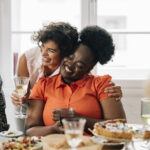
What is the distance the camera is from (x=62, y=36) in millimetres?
2074

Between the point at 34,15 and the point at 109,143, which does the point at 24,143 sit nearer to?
the point at 109,143

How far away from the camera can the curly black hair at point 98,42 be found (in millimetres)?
2059

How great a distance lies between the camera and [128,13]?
3377 mm

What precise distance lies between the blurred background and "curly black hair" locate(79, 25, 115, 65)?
1.15 m

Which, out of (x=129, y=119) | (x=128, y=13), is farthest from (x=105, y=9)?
(x=129, y=119)

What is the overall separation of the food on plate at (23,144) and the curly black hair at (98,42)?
714mm

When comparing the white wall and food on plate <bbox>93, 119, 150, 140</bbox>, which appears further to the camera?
the white wall

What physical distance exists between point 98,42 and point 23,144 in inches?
33.0

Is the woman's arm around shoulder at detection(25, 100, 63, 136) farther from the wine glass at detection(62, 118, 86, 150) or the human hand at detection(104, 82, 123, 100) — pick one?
the wine glass at detection(62, 118, 86, 150)

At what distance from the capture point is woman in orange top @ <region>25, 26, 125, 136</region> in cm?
194

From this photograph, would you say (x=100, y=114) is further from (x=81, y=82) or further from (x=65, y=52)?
(x=65, y=52)

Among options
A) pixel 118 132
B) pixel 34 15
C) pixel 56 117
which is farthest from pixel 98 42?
pixel 34 15

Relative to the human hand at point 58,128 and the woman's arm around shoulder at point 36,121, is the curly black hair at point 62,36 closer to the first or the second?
the woman's arm around shoulder at point 36,121

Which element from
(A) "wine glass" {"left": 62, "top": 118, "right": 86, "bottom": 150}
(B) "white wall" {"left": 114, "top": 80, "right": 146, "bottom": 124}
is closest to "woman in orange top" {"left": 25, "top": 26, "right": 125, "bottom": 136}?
(A) "wine glass" {"left": 62, "top": 118, "right": 86, "bottom": 150}
